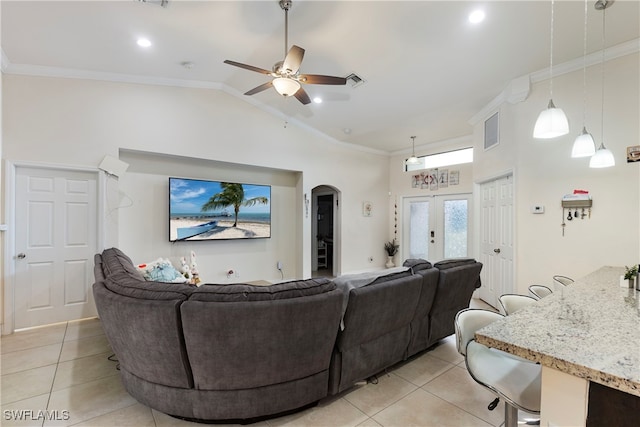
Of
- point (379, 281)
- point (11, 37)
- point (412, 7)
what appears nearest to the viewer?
point (379, 281)

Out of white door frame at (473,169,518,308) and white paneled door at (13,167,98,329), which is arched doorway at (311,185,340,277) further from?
white paneled door at (13,167,98,329)

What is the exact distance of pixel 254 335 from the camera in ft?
5.71

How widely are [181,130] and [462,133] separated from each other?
5.19m

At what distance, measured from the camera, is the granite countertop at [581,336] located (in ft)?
2.75

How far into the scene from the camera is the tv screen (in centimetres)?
452

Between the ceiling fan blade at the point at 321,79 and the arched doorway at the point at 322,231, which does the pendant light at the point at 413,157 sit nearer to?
the arched doorway at the point at 322,231

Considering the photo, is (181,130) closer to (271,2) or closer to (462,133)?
(271,2)

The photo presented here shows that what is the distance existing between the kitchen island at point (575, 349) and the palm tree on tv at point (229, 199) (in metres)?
4.49

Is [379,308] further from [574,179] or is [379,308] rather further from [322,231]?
[322,231]

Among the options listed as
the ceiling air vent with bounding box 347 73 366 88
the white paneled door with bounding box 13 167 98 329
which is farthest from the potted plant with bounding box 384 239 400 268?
the white paneled door with bounding box 13 167 98 329

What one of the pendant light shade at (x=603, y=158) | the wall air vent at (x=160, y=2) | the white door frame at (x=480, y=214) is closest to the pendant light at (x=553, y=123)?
the pendant light shade at (x=603, y=158)

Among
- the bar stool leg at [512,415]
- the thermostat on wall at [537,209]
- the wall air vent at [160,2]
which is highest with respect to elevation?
the wall air vent at [160,2]

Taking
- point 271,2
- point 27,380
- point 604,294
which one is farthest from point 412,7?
point 27,380

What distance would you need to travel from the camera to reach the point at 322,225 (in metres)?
8.54
